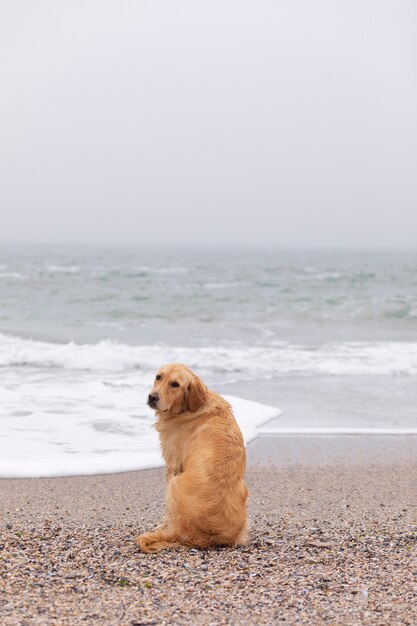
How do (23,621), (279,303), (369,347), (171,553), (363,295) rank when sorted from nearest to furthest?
(23,621), (171,553), (369,347), (279,303), (363,295)

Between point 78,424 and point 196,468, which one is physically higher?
point 196,468

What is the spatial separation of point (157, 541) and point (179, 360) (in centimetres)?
1048

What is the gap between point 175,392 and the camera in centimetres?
452

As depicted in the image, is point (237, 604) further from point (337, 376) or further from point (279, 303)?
point (279, 303)

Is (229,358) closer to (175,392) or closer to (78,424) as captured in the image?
(78,424)

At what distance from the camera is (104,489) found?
6.52 m

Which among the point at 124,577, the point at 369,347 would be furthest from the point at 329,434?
the point at 369,347

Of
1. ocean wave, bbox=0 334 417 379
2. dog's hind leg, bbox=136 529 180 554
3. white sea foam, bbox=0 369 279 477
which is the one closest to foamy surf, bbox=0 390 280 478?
white sea foam, bbox=0 369 279 477

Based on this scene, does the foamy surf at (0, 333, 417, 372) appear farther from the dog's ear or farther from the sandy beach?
the dog's ear

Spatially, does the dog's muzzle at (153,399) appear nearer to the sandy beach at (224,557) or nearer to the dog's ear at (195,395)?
the dog's ear at (195,395)

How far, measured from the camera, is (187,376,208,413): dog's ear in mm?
4582

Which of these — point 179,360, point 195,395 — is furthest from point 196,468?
point 179,360

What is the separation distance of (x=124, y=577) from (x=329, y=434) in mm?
5172

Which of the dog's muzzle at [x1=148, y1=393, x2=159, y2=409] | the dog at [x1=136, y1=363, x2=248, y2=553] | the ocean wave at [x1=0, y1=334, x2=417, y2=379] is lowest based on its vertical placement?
the ocean wave at [x1=0, y1=334, x2=417, y2=379]
